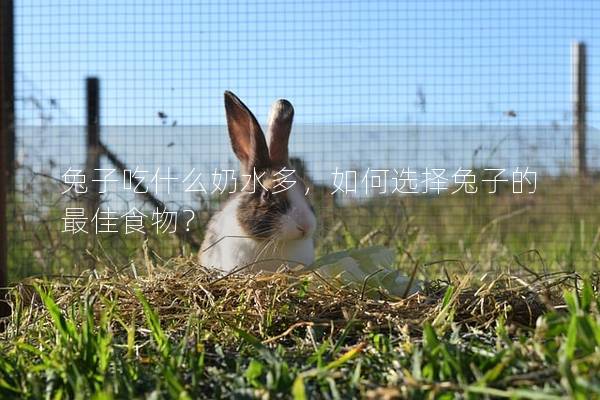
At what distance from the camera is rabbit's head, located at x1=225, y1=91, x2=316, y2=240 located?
10.7ft

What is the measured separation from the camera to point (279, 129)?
11.9 feet

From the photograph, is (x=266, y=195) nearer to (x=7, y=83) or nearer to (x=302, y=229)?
(x=302, y=229)

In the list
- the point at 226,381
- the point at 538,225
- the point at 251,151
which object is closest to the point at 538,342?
the point at 226,381

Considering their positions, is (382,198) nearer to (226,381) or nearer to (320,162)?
(320,162)

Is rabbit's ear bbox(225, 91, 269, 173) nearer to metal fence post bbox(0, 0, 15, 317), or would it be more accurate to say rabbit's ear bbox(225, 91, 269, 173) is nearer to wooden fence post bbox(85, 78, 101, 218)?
wooden fence post bbox(85, 78, 101, 218)

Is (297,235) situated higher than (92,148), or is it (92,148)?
(92,148)

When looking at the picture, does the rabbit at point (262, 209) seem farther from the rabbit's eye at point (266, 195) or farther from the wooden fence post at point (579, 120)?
the wooden fence post at point (579, 120)

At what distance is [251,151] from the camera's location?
140 inches

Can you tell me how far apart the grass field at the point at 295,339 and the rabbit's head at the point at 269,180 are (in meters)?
0.39

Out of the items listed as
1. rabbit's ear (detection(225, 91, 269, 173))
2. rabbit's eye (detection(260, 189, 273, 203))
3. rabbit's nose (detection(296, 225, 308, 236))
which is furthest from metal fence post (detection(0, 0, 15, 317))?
rabbit's nose (detection(296, 225, 308, 236))

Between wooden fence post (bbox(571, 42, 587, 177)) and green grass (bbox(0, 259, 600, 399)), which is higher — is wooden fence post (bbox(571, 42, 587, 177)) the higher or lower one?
the higher one

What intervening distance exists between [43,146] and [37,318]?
9.09 ft

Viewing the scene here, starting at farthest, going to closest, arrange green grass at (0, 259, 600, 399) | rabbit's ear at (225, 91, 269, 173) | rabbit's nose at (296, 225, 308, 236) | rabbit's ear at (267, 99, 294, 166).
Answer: rabbit's ear at (267, 99, 294, 166)
rabbit's ear at (225, 91, 269, 173)
rabbit's nose at (296, 225, 308, 236)
green grass at (0, 259, 600, 399)

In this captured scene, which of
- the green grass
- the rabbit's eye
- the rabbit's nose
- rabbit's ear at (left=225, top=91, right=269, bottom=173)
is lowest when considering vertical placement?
the green grass
